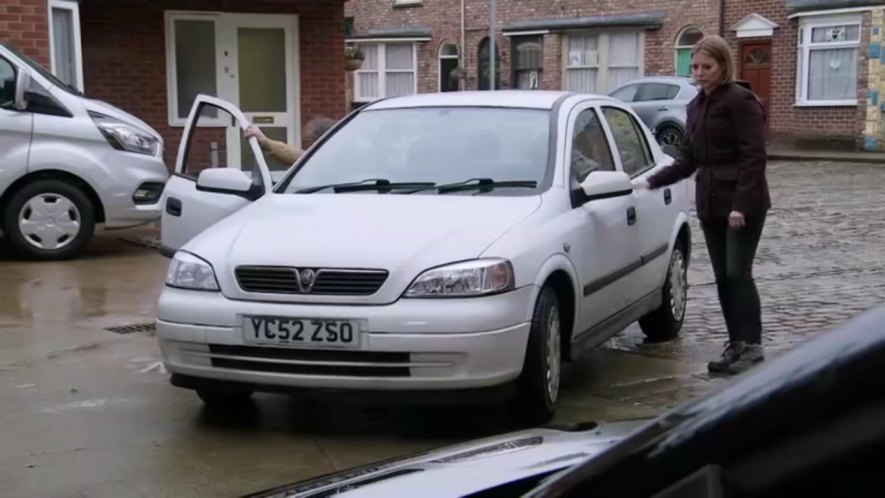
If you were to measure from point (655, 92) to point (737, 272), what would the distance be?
18757 mm

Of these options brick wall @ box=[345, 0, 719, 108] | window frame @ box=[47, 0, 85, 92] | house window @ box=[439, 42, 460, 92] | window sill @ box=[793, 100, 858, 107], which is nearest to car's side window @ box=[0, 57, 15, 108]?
window frame @ box=[47, 0, 85, 92]

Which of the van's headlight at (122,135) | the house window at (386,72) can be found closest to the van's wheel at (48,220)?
the van's headlight at (122,135)

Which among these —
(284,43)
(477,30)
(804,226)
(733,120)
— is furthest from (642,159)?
(477,30)

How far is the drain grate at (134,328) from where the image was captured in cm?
739

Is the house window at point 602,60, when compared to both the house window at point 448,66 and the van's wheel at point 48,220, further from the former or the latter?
the van's wheel at point 48,220

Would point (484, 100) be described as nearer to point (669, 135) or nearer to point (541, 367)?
point (541, 367)

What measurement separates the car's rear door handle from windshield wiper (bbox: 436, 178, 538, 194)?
1838 mm

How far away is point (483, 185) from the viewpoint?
569 centimetres

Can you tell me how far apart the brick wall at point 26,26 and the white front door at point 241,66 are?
302 cm

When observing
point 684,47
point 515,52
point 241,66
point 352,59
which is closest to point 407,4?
point 515,52

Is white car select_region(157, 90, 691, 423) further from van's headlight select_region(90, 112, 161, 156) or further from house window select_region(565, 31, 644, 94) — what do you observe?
house window select_region(565, 31, 644, 94)

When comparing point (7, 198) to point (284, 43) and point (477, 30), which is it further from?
point (477, 30)

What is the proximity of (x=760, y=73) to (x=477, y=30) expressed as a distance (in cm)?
909

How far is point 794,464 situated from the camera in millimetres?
1242
